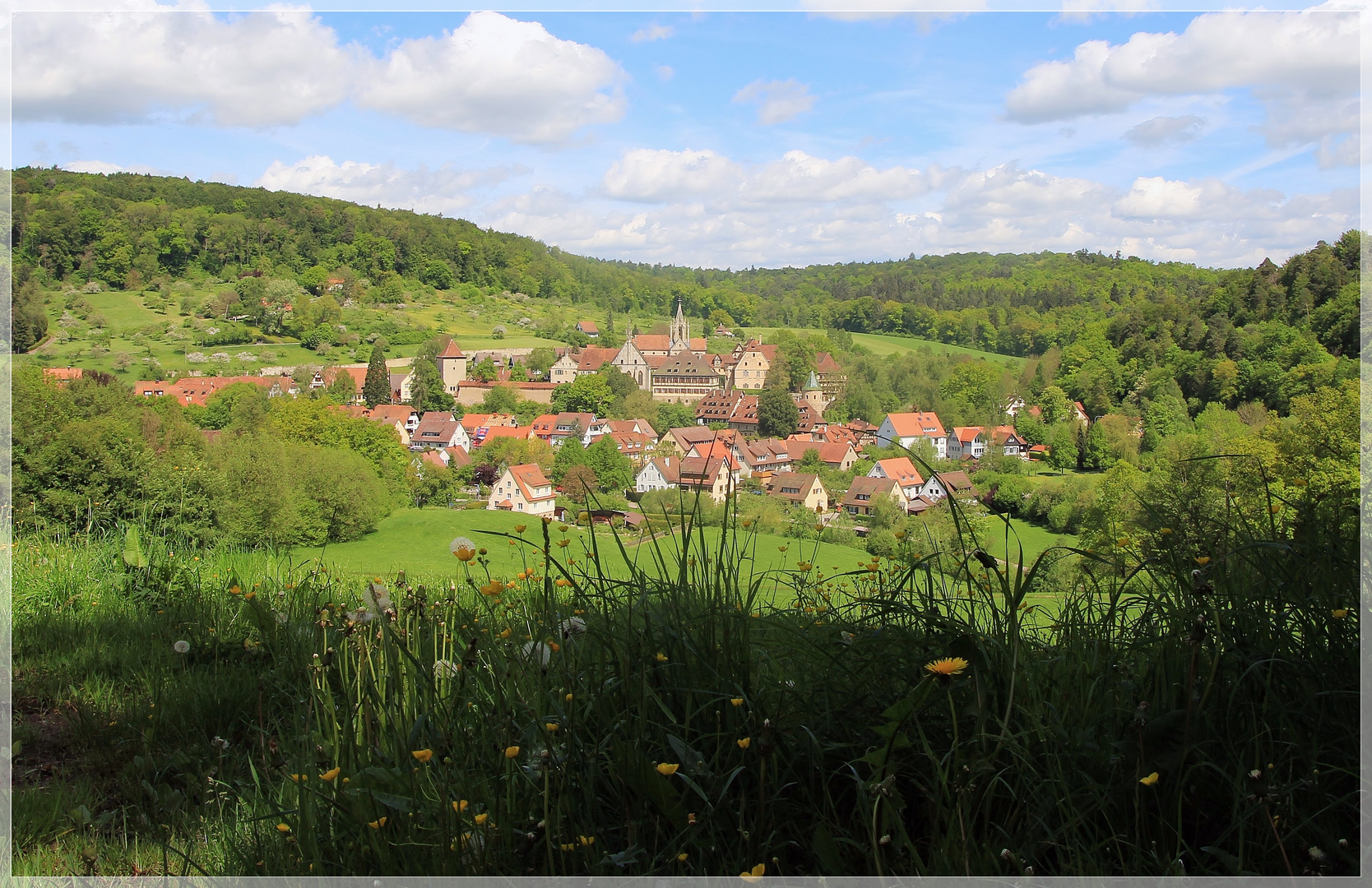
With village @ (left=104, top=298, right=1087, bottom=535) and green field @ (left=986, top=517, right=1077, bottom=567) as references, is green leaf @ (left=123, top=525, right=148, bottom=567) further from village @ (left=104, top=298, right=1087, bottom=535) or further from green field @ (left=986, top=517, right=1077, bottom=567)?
green field @ (left=986, top=517, right=1077, bottom=567)

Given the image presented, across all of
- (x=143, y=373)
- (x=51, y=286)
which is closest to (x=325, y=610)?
(x=143, y=373)

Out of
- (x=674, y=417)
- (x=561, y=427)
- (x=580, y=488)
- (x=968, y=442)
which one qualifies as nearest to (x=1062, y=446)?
(x=968, y=442)

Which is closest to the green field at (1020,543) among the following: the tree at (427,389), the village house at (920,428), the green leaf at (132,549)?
the green leaf at (132,549)

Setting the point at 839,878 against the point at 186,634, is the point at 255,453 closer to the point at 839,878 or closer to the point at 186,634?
the point at 186,634

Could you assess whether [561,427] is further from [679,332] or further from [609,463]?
[609,463]

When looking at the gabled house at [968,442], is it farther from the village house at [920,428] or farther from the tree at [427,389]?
the tree at [427,389]

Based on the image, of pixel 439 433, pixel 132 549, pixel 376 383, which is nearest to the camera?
pixel 132 549
